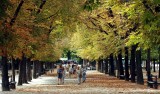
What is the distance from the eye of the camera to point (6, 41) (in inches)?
920

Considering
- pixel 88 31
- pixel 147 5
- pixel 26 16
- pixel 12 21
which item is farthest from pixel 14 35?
pixel 88 31

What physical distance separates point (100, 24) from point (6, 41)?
24.4 m

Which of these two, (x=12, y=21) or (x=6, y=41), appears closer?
(x=6, y=41)

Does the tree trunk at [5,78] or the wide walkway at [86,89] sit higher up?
the tree trunk at [5,78]

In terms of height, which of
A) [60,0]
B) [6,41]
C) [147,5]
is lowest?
[6,41]

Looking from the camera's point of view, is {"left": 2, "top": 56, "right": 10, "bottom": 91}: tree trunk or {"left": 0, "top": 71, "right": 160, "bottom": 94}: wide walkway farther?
{"left": 2, "top": 56, "right": 10, "bottom": 91}: tree trunk

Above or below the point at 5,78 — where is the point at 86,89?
below

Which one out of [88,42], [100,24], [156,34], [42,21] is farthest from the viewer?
[88,42]

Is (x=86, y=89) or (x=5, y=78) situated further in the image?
(x=5, y=78)

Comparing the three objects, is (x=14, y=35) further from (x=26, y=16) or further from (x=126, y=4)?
(x=126, y=4)

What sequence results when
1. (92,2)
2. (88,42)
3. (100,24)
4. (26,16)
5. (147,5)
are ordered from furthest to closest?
(88,42) → (100,24) → (26,16) → (147,5) → (92,2)

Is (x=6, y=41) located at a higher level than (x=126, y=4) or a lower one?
lower

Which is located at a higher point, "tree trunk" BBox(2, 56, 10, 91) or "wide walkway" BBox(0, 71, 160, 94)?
"tree trunk" BBox(2, 56, 10, 91)

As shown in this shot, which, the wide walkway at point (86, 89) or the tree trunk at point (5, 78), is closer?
the wide walkway at point (86, 89)
